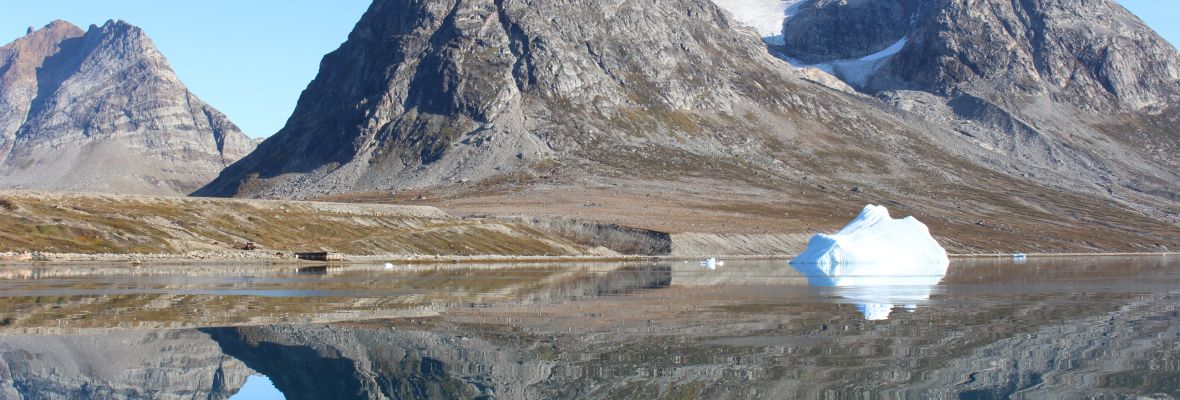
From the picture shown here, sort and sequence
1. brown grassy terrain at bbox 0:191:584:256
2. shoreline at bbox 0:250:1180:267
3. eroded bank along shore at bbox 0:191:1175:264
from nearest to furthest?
shoreline at bbox 0:250:1180:267 < eroded bank along shore at bbox 0:191:1175:264 < brown grassy terrain at bbox 0:191:584:256

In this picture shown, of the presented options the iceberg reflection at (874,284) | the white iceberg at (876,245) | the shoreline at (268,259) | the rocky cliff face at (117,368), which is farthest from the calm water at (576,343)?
the white iceberg at (876,245)

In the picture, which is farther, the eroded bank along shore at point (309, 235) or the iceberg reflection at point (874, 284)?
the eroded bank along shore at point (309, 235)

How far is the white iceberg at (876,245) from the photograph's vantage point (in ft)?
344

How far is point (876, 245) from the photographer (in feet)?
354

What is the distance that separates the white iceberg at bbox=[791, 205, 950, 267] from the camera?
104875mm

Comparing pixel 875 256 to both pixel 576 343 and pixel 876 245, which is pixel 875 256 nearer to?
pixel 876 245

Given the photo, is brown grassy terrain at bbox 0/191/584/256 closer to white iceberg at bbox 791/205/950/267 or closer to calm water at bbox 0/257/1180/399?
white iceberg at bbox 791/205/950/267

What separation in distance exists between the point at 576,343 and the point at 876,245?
258 feet

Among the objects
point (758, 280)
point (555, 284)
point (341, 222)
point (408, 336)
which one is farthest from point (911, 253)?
point (408, 336)

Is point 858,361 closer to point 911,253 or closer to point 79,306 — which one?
point 79,306

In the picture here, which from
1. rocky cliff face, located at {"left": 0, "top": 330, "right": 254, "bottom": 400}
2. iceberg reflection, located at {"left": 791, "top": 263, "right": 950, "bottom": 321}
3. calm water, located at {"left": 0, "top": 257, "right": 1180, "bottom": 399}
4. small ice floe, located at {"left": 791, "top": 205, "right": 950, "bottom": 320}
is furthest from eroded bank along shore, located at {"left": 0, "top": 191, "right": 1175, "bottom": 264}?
rocky cliff face, located at {"left": 0, "top": 330, "right": 254, "bottom": 400}

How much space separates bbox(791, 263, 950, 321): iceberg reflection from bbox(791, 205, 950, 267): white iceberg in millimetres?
1497

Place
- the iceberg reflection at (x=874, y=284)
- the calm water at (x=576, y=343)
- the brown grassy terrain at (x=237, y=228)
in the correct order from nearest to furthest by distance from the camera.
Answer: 1. the calm water at (x=576, y=343)
2. the iceberg reflection at (x=874, y=284)
3. the brown grassy terrain at (x=237, y=228)

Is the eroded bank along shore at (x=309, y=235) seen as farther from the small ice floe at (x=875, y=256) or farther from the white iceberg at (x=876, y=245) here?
the small ice floe at (x=875, y=256)
